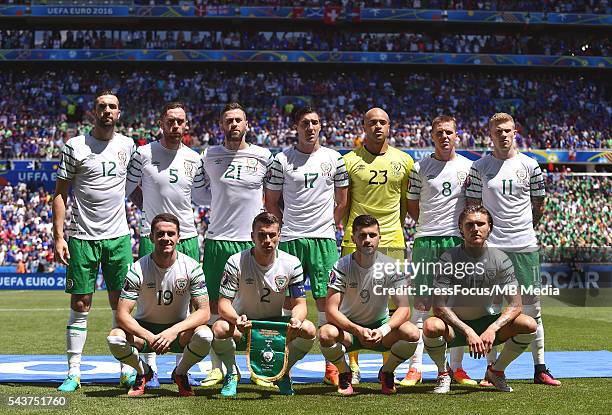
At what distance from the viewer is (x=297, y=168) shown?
25.0 feet

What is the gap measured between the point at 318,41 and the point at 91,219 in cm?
3775

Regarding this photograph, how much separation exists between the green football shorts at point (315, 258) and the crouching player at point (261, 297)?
1.86 feet

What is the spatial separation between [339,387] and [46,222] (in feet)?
85.2

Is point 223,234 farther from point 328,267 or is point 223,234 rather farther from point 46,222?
point 46,222

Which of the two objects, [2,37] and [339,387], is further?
[2,37]

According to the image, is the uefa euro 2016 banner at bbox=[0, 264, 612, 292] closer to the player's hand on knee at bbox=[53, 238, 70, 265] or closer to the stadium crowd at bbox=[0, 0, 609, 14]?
the player's hand on knee at bbox=[53, 238, 70, 265]

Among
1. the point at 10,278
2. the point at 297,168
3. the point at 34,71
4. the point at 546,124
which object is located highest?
the point at 34,71

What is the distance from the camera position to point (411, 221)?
102ft

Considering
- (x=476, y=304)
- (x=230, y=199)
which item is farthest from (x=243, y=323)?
(x=476, y=304)

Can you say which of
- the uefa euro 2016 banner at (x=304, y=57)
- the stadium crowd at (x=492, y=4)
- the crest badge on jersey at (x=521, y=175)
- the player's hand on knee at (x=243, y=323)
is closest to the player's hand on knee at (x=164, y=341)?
the player's hand on knee at (x=243, y=323)

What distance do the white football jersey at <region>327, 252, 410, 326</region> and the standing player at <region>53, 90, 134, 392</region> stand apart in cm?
200

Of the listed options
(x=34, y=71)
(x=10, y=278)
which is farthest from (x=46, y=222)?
(x=34, y=71)

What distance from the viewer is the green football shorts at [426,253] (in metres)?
7.54

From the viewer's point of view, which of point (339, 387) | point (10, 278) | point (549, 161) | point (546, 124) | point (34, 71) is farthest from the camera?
point (34, 71)
